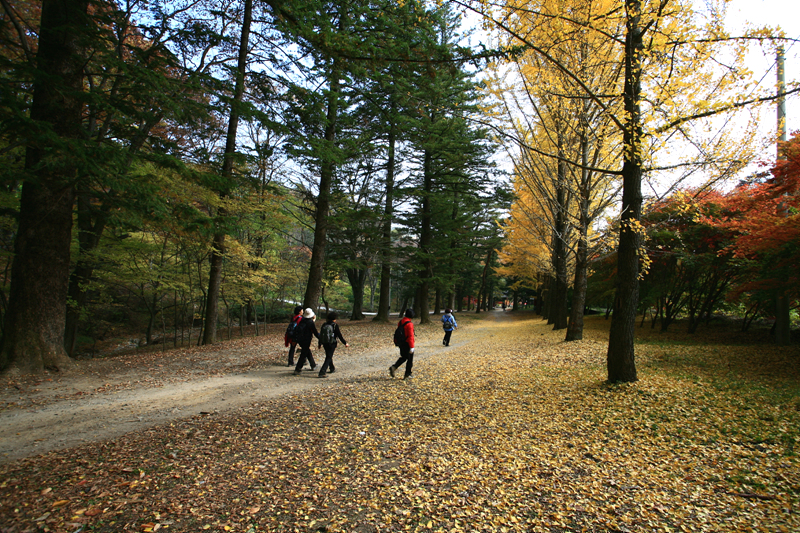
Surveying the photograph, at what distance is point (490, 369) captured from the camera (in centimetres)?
813

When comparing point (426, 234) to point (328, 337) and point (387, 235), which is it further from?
point (328, 337)

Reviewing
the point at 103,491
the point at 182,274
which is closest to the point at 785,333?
the point at 103,491

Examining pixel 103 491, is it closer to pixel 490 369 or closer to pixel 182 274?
pixel 490 369

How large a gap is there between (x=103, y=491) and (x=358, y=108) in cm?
1622

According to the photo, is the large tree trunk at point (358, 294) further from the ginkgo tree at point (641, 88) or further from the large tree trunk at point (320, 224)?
the ginkgo tree at point (641, 88)

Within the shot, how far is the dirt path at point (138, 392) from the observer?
14.3 feet

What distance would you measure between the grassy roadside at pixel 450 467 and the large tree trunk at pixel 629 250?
0.53 meters

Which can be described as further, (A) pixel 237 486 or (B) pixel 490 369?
(B) pixel 490 369

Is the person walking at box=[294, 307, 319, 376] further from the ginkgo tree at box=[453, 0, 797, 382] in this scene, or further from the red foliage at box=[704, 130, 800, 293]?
the red foliage at box=[704, 130, 800, 293]

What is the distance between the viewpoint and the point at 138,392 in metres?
6.12

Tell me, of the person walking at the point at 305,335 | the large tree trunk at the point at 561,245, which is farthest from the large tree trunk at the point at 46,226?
the large tree trunk at the point at 561,245

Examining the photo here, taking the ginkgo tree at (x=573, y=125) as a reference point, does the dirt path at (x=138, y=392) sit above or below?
below

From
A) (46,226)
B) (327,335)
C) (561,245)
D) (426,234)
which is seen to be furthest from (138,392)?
(426,234)

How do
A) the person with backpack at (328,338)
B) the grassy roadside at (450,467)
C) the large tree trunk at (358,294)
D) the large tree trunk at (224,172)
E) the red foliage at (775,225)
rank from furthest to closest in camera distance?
the large tree trunk at (358,294) < the large tree trunk at (224,172) < the person with backpack at (328,338) < the red foliage at (775,225) < the grassy roadside at (450,467)
